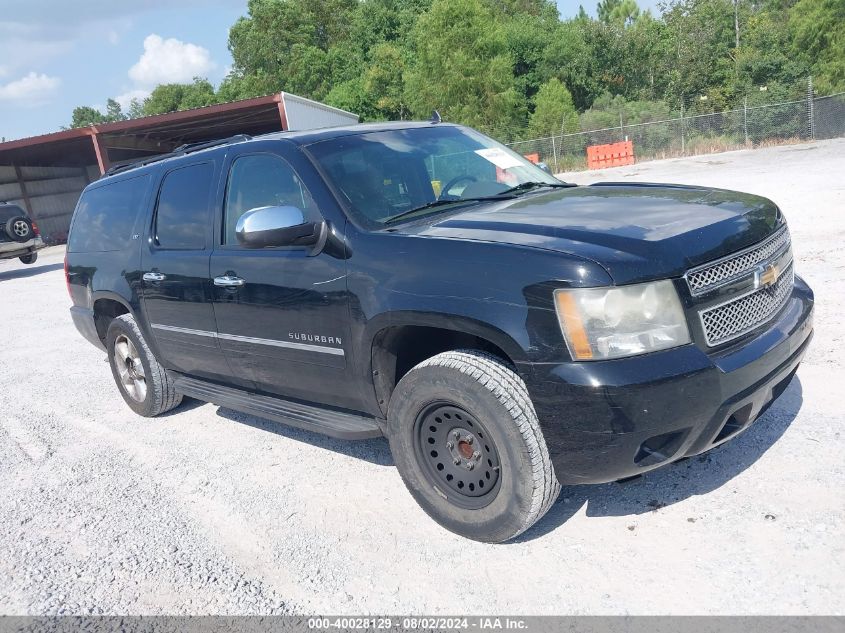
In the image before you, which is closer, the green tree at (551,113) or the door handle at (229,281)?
the door handle at (229,281)

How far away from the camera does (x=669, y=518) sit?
3102 mm

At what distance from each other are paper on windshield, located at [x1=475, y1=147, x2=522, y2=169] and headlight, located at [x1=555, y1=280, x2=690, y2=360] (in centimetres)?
184

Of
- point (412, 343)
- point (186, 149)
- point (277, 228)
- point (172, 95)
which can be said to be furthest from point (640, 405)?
point (172, 95)

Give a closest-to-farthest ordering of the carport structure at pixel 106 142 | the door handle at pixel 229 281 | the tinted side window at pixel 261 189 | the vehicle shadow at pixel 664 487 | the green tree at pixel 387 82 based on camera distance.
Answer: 1. the vehicle shadow at pixel 664 487
2. the tinted side window at pixel 261 189
3. the door handle at pixel 229 281
4. the carport structure at pixel 106 142
5. the green tree at pixel 387 82

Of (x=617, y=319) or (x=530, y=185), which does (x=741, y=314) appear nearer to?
(x=617, y=319)

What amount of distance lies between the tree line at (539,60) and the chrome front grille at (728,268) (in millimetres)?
34921

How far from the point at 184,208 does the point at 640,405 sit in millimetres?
3263

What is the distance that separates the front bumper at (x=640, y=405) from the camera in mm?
2590

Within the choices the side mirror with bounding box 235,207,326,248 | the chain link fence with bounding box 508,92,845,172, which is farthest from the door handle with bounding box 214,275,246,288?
the chain link fence with bounding box 508,92,845,172

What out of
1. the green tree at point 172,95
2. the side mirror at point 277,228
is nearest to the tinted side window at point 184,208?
the side mirror at point 277,228

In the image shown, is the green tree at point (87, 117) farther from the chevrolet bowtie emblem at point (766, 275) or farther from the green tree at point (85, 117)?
the chevrolet bowtie emblem at point (766, 275)

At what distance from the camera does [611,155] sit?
32656mm

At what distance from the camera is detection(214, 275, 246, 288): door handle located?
396cm

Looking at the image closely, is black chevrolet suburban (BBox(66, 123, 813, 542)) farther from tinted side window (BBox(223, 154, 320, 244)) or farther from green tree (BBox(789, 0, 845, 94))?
green tree (BBox(789, 0, 845, 94))
